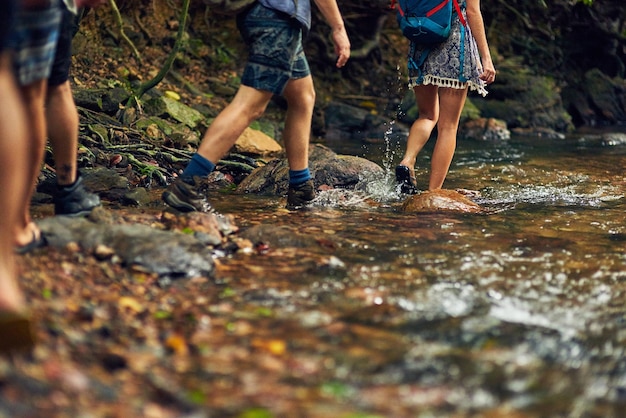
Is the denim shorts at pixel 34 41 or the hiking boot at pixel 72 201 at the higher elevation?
the denim shorts at pixel 34 41

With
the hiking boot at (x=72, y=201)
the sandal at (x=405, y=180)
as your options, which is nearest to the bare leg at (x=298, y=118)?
the sandal at (x=405, y=180)

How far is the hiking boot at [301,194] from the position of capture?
5.35m

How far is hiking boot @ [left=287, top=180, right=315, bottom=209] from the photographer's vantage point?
5352 mm

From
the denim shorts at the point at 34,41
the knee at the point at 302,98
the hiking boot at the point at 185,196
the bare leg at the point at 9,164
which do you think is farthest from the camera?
the knee at the point at 302,98

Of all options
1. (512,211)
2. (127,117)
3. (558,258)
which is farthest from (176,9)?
(558,258)

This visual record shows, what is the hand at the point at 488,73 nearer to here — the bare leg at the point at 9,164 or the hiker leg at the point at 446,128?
the hiker leg at the point at 446,128

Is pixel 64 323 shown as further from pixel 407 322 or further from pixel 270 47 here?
pixel 270 47

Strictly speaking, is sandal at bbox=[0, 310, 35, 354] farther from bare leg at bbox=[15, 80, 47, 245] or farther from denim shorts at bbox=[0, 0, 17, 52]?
denim shorts at bbox=[0, 0, 17, 52]

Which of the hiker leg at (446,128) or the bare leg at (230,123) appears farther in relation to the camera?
the hiker leg at (446,128)

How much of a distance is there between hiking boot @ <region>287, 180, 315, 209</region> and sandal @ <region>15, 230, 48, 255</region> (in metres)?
2.15

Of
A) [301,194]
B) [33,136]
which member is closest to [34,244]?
[33,136]

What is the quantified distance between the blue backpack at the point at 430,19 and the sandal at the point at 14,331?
401 centimetres

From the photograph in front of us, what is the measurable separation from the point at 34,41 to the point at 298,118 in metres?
2.60

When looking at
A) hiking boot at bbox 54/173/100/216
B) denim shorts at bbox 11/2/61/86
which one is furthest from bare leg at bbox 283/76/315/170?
denim shorts at bbox 11/2/61/86
